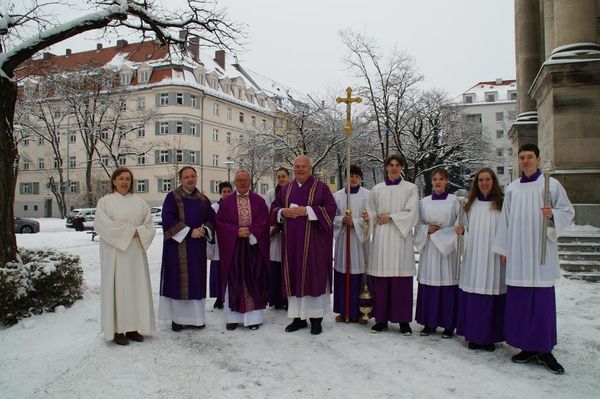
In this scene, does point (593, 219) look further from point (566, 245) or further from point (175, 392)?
point (175, 392)

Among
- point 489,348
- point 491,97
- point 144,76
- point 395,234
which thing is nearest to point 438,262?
point 395,234

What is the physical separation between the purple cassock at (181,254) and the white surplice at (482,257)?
3.37 m

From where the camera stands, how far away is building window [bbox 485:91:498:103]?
7181 centimetres

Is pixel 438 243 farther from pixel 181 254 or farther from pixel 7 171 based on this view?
pixel 7 171

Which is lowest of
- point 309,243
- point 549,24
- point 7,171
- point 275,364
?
point 275,364

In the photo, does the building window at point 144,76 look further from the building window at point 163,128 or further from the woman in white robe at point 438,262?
the woman in white robe at point 438,262

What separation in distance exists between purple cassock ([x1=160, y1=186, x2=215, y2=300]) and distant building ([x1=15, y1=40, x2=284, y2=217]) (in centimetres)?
3540

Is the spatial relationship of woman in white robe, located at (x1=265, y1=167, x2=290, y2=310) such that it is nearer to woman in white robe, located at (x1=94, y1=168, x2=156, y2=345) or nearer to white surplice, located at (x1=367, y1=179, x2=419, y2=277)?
white surplice, located at (x1=367, y1=179, x2=419, y2=277)

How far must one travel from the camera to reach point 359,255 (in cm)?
657

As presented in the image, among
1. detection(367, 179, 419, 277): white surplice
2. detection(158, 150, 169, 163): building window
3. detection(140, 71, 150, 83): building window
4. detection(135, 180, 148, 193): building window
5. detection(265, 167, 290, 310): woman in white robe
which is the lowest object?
detection(265, 167, 290, 310): woman in white robe

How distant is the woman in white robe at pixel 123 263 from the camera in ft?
18.1

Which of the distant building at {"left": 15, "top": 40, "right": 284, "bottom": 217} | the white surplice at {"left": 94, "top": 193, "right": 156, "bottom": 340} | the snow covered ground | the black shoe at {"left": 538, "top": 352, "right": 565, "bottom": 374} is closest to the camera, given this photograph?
the snow covered ground

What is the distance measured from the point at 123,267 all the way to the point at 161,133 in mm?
41532

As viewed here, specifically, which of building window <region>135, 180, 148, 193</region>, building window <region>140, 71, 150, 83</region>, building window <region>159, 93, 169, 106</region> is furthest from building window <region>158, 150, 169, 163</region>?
building window <region>140, 71, 150, 83</region>
